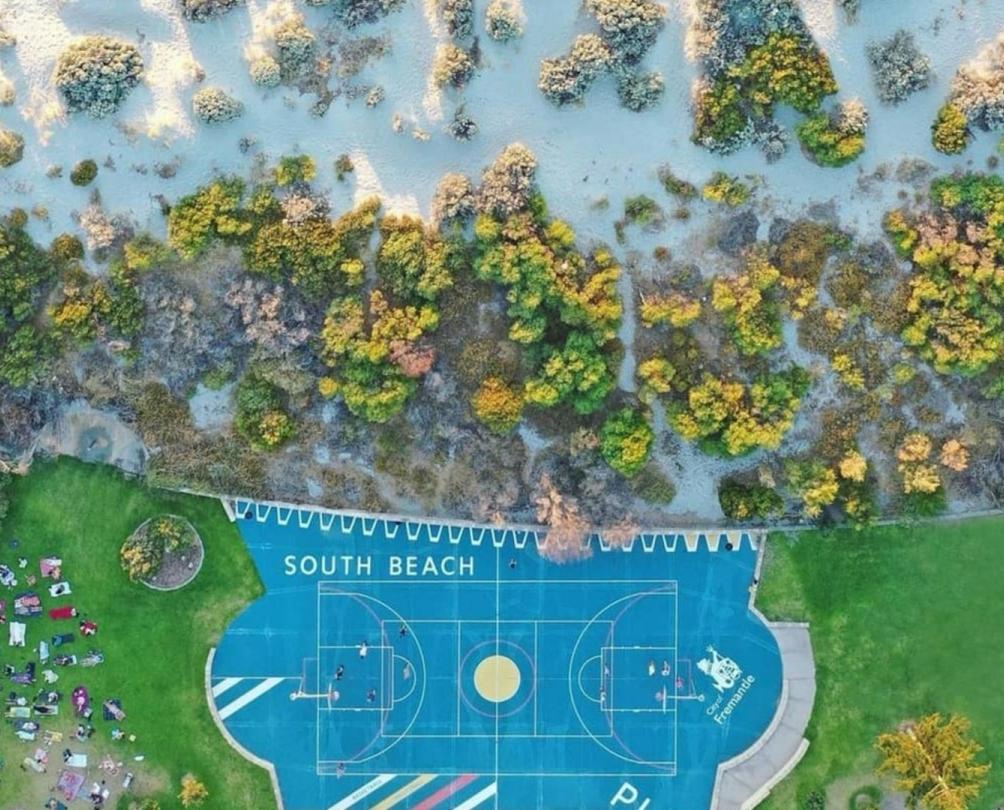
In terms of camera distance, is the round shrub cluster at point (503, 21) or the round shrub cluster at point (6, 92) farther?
the round shrub cluster at point (6, 92)

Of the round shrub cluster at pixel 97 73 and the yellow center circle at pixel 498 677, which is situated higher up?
the round shrub cluster at pixel 97 73

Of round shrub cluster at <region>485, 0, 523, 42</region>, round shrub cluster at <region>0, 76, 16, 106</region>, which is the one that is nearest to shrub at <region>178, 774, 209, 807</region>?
round shrub cluster at <region>0, 76, 16, 106</region>

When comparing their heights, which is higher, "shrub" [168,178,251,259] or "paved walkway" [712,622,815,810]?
"shrub" [168,178,251,259]

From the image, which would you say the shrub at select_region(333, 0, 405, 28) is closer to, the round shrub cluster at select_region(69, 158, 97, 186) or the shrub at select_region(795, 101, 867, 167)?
the round shrub cluster at select_region(69, 158, 97, 186)

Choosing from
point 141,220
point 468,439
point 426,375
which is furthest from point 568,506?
point 141,220

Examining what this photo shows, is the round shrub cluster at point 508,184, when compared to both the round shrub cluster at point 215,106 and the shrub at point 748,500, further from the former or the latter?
the shrub at point 748,500

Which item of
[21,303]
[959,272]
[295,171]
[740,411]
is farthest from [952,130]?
[21,303]

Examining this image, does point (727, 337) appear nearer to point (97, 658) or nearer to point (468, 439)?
point (468, 439)

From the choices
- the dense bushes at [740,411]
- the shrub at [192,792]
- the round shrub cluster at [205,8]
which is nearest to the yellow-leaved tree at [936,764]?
the dense bushes at [740,411]
